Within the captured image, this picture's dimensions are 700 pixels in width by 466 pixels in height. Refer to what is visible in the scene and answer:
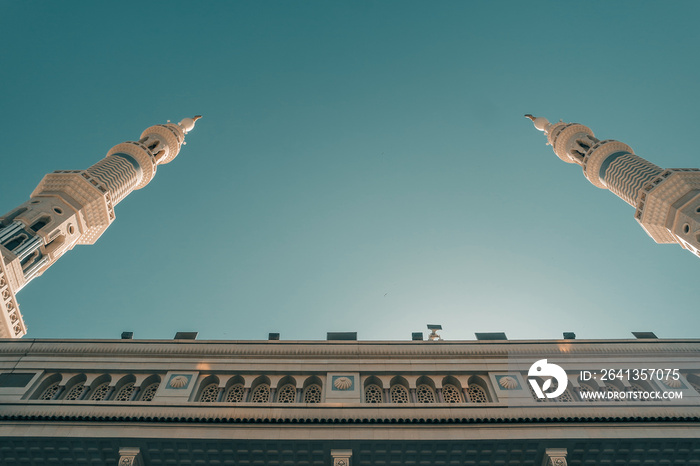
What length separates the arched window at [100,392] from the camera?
1630cm

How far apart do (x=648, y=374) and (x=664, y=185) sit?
49.7 feet

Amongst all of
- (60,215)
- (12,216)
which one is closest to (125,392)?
(12,216)

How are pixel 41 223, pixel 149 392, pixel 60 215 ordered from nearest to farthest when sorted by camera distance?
1. pixel 149 392
2. pixel 41 223
3. pixel 60 215

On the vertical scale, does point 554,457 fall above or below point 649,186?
below

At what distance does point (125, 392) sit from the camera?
16688 mm

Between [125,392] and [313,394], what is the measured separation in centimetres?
646

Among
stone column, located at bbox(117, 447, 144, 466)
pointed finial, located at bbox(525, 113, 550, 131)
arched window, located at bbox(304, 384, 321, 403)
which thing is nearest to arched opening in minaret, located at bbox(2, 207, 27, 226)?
stone column, located at bbox(117, 447, 144, 466)

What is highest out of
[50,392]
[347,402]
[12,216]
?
[12,216]

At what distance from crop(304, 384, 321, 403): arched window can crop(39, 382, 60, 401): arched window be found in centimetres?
853

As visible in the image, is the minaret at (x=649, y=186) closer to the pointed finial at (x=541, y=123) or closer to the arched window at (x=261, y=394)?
the pointed finial at (x=541, y=123)

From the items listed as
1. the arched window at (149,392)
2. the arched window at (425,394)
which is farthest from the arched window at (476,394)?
the arched window at (149,392)

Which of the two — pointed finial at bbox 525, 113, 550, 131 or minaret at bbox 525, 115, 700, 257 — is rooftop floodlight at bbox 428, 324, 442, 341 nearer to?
minaret at bbox 525, 115, 700, 257

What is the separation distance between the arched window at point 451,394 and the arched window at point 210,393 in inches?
301

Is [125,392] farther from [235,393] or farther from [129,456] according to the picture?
[235,393]
